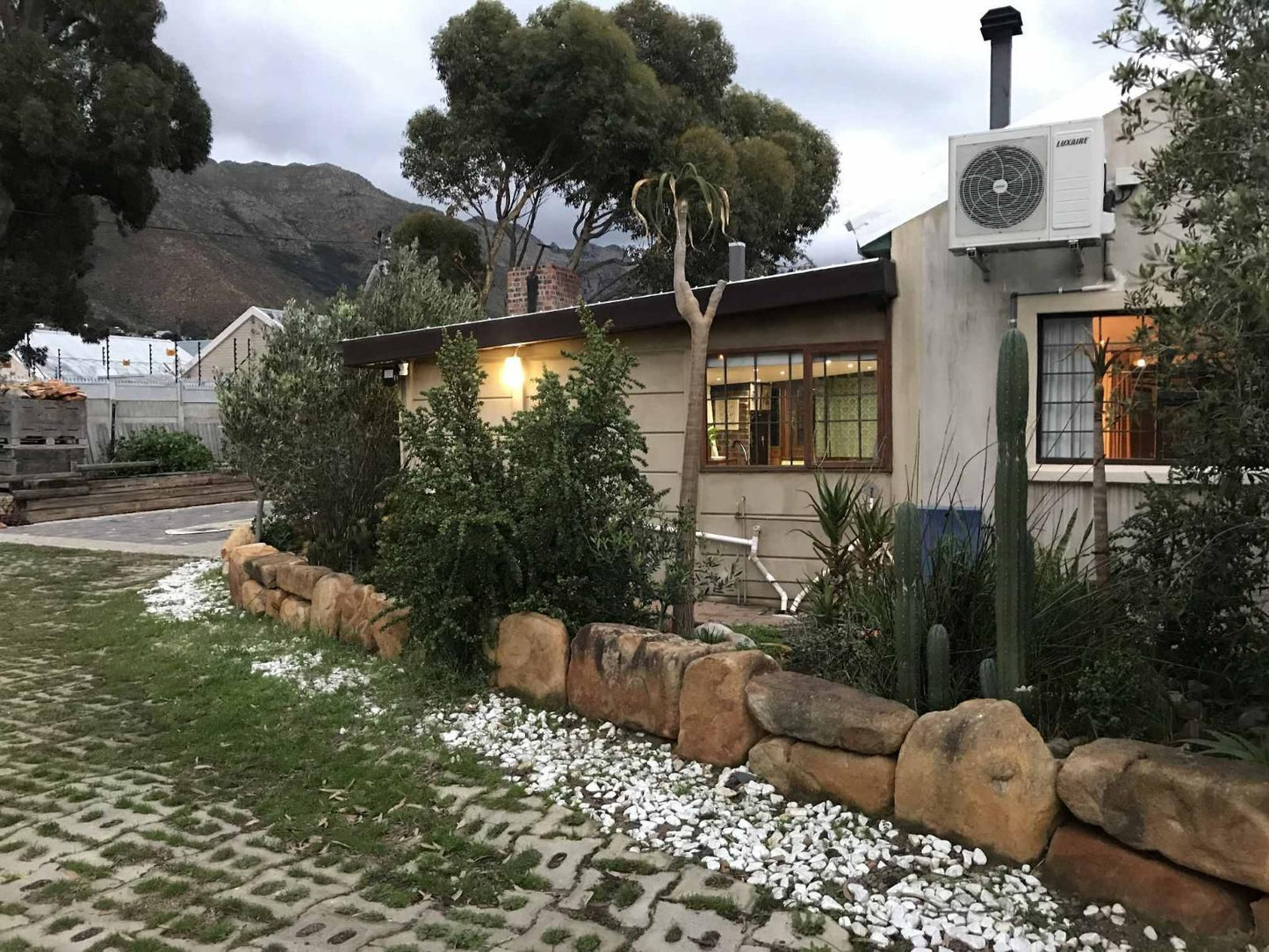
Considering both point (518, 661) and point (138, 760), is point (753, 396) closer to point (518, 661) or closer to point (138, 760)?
point (518, 661)

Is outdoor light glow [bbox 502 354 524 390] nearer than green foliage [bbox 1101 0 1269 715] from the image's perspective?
No

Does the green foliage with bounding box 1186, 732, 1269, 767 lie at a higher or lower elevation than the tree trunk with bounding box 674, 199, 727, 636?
lower

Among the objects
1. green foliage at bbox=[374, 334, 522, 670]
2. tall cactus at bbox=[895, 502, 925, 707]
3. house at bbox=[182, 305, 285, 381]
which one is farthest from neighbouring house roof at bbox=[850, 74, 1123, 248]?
house at bbox=[182, 305, 285, 381]

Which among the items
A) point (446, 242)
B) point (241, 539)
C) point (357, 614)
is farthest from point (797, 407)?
point (446, 242)

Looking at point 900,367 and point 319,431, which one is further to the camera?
point 319,431

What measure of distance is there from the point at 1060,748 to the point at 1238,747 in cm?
58

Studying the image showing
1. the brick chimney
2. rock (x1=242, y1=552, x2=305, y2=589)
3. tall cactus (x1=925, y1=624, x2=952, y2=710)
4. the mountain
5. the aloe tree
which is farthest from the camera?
the mountain

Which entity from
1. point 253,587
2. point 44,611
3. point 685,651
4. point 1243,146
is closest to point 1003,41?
point 1243,146

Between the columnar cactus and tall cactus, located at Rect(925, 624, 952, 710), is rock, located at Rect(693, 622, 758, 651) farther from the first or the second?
the columnar cactus

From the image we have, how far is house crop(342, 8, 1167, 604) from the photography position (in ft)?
21.3

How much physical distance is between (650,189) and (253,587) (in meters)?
5.20

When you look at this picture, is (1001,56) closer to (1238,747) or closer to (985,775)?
(1238,747)

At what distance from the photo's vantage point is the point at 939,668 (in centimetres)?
375

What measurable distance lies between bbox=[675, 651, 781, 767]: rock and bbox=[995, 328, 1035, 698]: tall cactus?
1.09 meters
